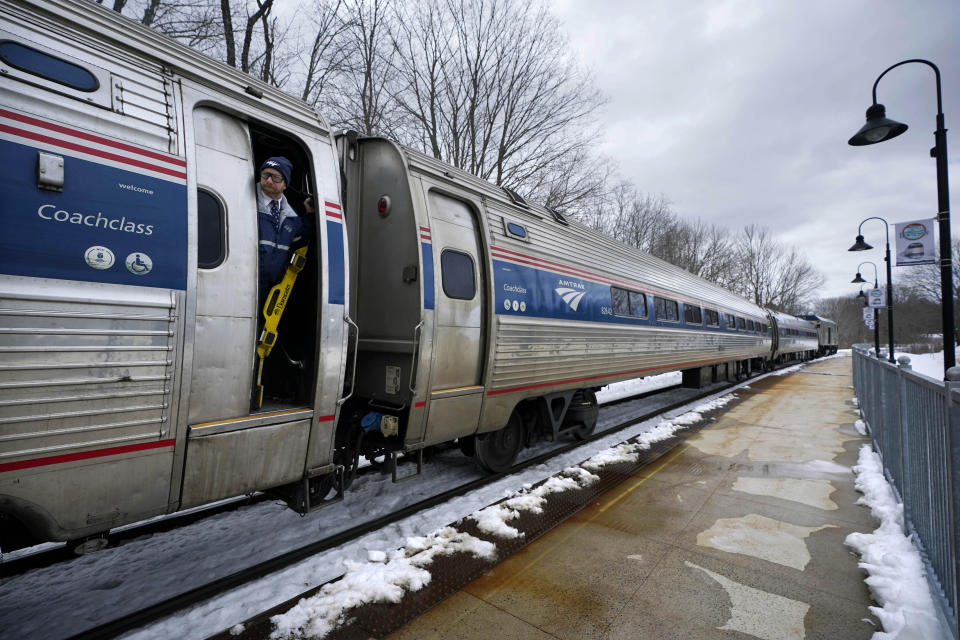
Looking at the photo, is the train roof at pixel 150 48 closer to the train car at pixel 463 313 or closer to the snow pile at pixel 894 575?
the train car at pixel 463 313

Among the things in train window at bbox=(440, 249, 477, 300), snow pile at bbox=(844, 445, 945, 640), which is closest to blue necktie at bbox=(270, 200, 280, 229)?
train window at bbox=(440, 249, 477, 300)

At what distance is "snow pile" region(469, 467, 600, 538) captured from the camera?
12.6 feet

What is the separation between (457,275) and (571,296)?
2.27m

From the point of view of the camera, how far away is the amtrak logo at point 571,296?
19.5ft

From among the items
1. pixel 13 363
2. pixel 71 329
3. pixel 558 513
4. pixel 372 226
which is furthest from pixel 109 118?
pixel 558 513

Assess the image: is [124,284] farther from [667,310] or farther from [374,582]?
[667,310]

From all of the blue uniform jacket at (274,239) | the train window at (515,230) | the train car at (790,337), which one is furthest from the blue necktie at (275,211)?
the train car at (790,337)

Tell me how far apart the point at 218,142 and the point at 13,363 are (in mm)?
1636

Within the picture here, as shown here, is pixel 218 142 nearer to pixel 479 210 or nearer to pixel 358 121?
pixel 479 210

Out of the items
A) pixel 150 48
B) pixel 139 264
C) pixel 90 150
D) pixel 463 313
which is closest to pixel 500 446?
pixel 463 313

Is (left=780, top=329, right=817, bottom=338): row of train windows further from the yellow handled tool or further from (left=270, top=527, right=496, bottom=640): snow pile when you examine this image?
the yellow handled tool

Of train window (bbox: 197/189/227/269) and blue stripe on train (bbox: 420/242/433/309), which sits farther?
blue stripe on train (bbox: 420/242/433/309)

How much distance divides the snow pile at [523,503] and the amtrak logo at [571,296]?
220 centimetres

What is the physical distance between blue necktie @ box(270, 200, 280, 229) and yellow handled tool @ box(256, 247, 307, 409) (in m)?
0.24
